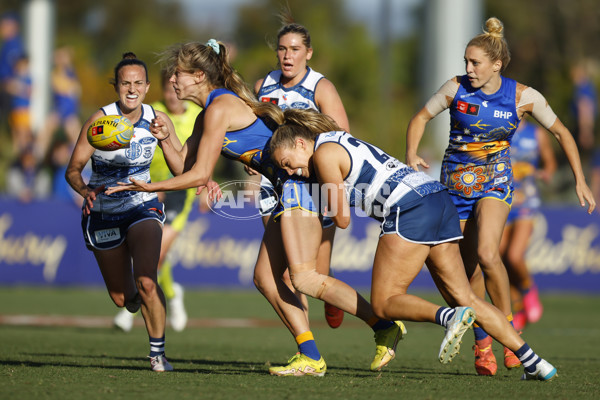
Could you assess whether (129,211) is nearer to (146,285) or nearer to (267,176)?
(146,285)

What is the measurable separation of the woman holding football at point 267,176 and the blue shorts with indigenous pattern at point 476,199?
1030mm

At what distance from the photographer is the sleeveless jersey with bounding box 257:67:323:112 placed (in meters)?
7.05

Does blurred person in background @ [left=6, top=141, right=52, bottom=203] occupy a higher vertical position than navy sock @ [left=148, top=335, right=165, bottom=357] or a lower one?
lower

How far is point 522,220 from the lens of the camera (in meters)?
10.4

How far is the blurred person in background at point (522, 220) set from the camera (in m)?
10.3

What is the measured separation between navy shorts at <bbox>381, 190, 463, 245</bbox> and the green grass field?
95 centimetres

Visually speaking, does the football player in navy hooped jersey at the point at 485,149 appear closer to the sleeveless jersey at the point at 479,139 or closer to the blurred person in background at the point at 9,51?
the sleeveless jersey at the point at 479,139

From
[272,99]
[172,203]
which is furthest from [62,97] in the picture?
[272,99]

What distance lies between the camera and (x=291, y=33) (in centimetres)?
707

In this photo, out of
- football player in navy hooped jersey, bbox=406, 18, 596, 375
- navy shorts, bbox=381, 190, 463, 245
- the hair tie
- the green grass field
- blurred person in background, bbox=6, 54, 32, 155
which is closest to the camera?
the green grass field

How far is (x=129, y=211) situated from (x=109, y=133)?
779 millimetres

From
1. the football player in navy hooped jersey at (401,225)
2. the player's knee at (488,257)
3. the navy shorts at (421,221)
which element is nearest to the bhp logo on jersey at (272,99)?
the football player in navy hooped jersey at (401,225)

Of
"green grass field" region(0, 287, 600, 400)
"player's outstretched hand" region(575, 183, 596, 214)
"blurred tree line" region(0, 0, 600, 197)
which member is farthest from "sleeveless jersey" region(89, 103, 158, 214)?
"blurred tree line" region(0, 0, 600, 197)

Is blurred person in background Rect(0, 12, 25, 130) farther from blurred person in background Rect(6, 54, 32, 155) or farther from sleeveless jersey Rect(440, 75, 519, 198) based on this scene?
sleeveless jersey Rect(440, 75, 519, 198)
